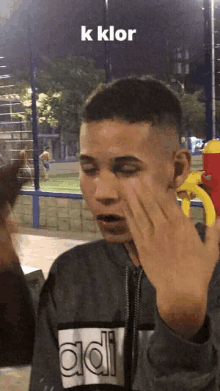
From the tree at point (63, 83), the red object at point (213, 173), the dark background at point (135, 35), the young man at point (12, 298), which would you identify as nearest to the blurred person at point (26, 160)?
the young man at point (12, 298)

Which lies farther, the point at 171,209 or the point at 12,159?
the point at 12,159

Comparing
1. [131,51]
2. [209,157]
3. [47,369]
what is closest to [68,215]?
[209,157]

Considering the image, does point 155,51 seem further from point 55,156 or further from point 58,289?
point 58,289

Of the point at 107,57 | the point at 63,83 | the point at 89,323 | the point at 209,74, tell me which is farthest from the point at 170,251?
the point at 63,83

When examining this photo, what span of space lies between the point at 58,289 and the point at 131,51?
23084 millimetres

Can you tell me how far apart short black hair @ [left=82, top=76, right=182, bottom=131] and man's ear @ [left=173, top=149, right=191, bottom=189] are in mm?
46

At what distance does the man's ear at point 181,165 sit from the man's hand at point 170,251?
186 mm

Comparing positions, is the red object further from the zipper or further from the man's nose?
the man's nose

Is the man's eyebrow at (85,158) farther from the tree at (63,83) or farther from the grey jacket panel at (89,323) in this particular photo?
the tree at (63,83)

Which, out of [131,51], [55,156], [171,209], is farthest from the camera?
[55,156]

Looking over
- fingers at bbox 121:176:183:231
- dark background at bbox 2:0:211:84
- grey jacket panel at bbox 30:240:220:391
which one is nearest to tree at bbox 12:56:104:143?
dark background at bbox 2:0:211:84

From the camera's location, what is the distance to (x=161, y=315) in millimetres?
649

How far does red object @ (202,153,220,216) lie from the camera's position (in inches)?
113

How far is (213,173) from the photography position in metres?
3.06
